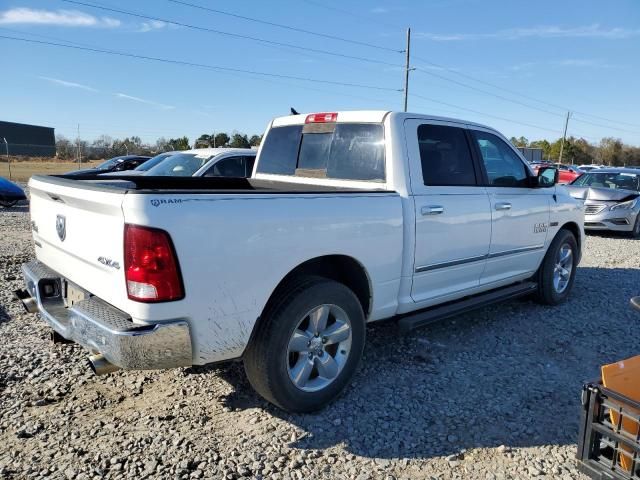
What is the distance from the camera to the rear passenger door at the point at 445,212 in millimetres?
3787

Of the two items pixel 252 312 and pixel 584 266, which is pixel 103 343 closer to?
pixel 252 312

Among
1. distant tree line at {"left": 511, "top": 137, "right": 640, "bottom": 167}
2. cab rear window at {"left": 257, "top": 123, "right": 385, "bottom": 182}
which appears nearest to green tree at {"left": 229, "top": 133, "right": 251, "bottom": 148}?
cab rear window at {"left": 257, "top": 123, "right": 385, "bottom": 182}

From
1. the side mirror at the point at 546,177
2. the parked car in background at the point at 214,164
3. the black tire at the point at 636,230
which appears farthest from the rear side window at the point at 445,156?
the black tire at the point at 636,230

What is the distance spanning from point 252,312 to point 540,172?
3.70m

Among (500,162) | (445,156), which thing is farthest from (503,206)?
→ (445,156)

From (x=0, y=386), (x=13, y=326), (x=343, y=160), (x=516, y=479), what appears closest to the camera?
(x=516, y=479)

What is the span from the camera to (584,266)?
8031 millimetres

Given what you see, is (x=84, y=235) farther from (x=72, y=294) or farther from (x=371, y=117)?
(x=371, y=117)

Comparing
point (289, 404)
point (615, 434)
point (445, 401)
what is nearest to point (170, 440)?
point (289, 404)

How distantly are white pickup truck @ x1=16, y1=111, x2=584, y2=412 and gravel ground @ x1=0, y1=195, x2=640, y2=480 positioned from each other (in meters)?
0.35

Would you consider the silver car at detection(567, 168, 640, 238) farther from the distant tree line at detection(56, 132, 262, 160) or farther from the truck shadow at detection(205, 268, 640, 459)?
the distant tree line at detection(56, 132, 262, 160)

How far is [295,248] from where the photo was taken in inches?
116

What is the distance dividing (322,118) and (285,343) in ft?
7.24

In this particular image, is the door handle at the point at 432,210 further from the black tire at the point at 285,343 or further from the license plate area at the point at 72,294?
the license plate area at the point at 72,294
